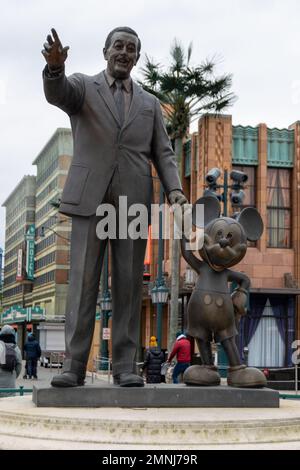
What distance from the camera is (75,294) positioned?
7.21 meters

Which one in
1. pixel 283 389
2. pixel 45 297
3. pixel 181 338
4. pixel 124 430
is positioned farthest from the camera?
pixel 45 297

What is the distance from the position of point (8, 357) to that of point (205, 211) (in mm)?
3704

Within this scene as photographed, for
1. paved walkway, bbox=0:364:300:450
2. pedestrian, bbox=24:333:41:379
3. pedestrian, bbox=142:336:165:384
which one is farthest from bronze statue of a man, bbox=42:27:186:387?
pedestrian, bbox=24:333:41:379

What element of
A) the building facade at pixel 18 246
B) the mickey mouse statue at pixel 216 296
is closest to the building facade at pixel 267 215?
the mickey mouse statue at pixel 216 296

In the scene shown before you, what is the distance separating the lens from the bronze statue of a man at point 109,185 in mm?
7195

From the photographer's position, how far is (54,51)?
6.52 m

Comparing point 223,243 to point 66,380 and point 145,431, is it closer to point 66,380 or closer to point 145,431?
point 66,380

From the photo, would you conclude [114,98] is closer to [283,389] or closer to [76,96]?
[76,96]

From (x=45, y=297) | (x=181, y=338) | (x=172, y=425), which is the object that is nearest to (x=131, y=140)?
(x=172, y=425)

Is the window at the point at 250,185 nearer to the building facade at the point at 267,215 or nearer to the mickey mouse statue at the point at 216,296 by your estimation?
the building facade at the point at 267,215

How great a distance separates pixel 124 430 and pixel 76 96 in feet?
10.4

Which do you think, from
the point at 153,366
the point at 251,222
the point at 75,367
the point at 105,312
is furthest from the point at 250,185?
the point at 75,367

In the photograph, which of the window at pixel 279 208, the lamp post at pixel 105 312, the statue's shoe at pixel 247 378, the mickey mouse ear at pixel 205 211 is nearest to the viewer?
the statue's shoe at pixel 247 378
